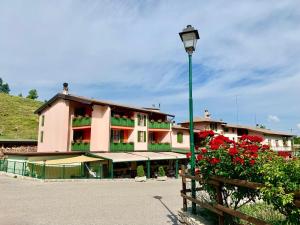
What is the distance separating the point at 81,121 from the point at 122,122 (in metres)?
5.06

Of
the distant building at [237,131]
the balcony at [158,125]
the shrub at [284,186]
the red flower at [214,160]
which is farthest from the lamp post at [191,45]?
the distant building at [237,131]

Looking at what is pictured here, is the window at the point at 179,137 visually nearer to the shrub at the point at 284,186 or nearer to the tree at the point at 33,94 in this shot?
the shrub at the point at 284,186

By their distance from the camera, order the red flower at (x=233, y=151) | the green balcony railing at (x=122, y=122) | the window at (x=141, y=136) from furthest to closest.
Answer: the window at (x=141, y=136) → the green balcony railing at (x=122, y=122) → the red flower at (x=233, y=151)

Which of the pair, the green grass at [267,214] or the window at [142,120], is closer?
the green grass at [267,214]

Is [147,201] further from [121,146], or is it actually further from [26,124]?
[26,124]

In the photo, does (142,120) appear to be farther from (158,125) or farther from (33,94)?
(33,94)

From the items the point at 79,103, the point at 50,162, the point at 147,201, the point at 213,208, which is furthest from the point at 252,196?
the point at 79,103

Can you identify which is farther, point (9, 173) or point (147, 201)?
point (9, 173)

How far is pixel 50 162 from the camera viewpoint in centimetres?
2719

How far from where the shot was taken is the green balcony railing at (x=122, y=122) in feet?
113

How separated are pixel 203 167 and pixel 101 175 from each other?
23.7 meters

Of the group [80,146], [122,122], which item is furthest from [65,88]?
[122,122]

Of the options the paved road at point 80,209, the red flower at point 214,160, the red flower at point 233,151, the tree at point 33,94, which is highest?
the tree at point 33,94

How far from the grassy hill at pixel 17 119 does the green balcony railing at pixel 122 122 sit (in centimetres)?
2748
